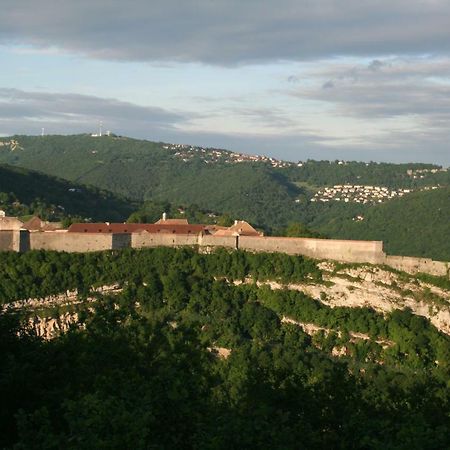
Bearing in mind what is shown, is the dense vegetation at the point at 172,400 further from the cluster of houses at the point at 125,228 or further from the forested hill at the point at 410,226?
the forested hill at the point at 410,226

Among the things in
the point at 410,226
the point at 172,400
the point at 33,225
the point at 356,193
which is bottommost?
the point at 410,226

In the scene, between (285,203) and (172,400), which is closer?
(172,400)

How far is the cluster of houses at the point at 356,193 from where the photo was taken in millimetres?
171125

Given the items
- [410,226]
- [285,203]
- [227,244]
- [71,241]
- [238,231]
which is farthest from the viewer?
[285,203]

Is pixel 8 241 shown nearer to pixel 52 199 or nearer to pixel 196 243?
→ pixel 196 243

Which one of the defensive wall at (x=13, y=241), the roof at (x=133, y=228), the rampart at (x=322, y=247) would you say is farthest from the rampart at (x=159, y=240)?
the defensive wall at (x=13, y=241)

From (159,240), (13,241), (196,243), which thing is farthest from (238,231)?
(13,241)

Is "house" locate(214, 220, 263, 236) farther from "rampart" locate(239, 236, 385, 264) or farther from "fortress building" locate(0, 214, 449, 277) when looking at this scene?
"rampart" locate(239, 236, 385, 264)

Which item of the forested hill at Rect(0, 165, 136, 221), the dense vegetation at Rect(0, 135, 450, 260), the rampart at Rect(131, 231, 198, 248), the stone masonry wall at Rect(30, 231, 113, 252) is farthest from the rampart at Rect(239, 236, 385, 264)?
the forested hill at Rect(0, 165, 136, 221)

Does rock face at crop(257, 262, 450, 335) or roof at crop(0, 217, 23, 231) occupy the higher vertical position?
roof at crop(0, 217, 23, 231)

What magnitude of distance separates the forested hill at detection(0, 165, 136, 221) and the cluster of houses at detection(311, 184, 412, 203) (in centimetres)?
5192

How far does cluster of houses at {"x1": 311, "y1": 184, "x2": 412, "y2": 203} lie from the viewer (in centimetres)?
17112

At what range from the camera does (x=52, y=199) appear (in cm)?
11038

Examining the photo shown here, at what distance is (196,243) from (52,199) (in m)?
46.9
